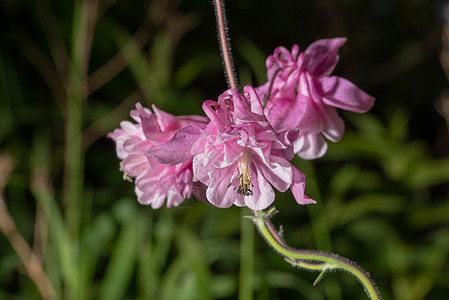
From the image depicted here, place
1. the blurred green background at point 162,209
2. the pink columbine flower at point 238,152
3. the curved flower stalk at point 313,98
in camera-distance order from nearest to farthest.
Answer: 1. the pink columbine flower at point 238,152
2. the curved flower stalk at point 313,98
3. the blurred green background at point 162,209

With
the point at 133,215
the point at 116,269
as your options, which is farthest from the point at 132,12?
the point at 116,269

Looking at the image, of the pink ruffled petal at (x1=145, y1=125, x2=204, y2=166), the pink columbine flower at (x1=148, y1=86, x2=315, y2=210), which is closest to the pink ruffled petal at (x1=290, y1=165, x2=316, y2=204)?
the pink columbine flower at (x1=148, y1=86, x2=315, y2=210)

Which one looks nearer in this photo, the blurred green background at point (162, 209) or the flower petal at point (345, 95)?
the flower petal at point (345, 95)

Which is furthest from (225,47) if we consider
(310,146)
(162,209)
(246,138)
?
(162,209)

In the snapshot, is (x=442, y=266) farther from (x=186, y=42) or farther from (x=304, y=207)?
(x=186, y=42)

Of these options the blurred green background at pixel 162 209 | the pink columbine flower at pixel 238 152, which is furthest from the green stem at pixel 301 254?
the blurred green background at pixel 162 209

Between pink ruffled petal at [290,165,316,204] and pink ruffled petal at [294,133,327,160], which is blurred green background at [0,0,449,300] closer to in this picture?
pink ruffled petal at [294,133,327,160]

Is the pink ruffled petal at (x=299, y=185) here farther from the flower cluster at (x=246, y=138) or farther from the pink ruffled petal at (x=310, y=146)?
the pink ruffled petal at (x=310, y=146)

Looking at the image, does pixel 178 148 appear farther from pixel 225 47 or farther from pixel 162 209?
pixel 162 209
